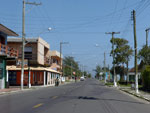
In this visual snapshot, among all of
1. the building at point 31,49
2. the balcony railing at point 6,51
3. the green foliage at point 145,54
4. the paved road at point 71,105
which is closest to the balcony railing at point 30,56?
the building at point 31,49

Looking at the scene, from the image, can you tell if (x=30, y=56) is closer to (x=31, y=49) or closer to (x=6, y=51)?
(x=31, y=49)

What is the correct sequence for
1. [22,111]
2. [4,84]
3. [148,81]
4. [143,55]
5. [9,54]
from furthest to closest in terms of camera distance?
[143,55] → [4,84] → [9,54] → [148,81] → [22,111]

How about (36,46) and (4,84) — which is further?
(36,46)

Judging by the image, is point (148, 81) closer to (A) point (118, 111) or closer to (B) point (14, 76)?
(A) point (118, 111)

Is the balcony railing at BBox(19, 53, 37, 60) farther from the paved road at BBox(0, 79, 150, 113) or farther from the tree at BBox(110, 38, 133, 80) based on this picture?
the paved road at BBox(0, 79, 150, 113)

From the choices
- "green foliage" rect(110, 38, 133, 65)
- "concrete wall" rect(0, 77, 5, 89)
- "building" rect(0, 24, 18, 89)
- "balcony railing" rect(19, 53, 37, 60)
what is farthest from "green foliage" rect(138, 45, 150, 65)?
"concrete wall" rect(0, 77, 5, 89)

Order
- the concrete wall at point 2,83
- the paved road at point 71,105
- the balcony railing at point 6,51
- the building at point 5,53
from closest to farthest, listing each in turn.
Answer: the paved road at point 71,105
the balcony railing at point 6,51
the building at point 5,53
the concrete wall at point 2,83

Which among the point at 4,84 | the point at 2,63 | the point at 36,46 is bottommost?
the point at 4,84

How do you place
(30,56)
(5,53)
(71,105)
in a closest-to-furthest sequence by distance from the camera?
(71,105)
(5,53)
(30,56)

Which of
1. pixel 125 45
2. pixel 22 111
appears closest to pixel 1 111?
pixel 22 111

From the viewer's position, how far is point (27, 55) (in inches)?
2019

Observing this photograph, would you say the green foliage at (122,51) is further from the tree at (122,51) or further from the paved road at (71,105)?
the paved road at (71,105)

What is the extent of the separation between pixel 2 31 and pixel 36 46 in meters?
16.1

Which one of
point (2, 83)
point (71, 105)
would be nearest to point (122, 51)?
point (2, 83)
